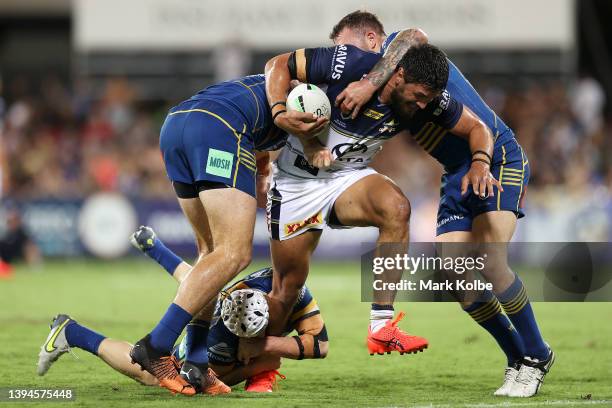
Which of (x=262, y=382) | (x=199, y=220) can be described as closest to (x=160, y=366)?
(x=262, y=382)

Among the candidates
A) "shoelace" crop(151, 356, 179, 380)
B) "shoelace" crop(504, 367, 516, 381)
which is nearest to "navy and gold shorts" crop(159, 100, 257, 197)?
"shoelace" crop(151, 356, 179, 380)

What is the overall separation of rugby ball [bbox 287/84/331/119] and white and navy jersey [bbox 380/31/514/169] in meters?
0.70

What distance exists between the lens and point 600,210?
687 inches

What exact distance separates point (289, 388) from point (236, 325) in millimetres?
704

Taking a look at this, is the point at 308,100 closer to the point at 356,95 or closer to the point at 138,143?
the point at 356,95

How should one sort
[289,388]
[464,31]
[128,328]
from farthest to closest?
[464,31] → [128,328] → [289,388]

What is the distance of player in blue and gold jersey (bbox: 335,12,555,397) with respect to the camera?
684 cm

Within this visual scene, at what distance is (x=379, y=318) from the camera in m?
6.57

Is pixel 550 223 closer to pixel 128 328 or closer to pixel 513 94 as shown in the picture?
pixel 513 94

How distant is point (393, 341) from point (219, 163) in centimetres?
152

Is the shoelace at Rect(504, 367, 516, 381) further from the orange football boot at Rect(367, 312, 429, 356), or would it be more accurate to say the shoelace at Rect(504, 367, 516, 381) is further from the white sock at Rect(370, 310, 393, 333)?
the white sock at Rect(370, 310, 393, 333)

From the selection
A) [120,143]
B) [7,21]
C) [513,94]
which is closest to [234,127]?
[120,143]

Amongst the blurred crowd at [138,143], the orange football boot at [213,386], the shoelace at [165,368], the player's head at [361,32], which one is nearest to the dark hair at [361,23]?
the player's head at [361,32]

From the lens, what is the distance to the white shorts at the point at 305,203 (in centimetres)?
718
